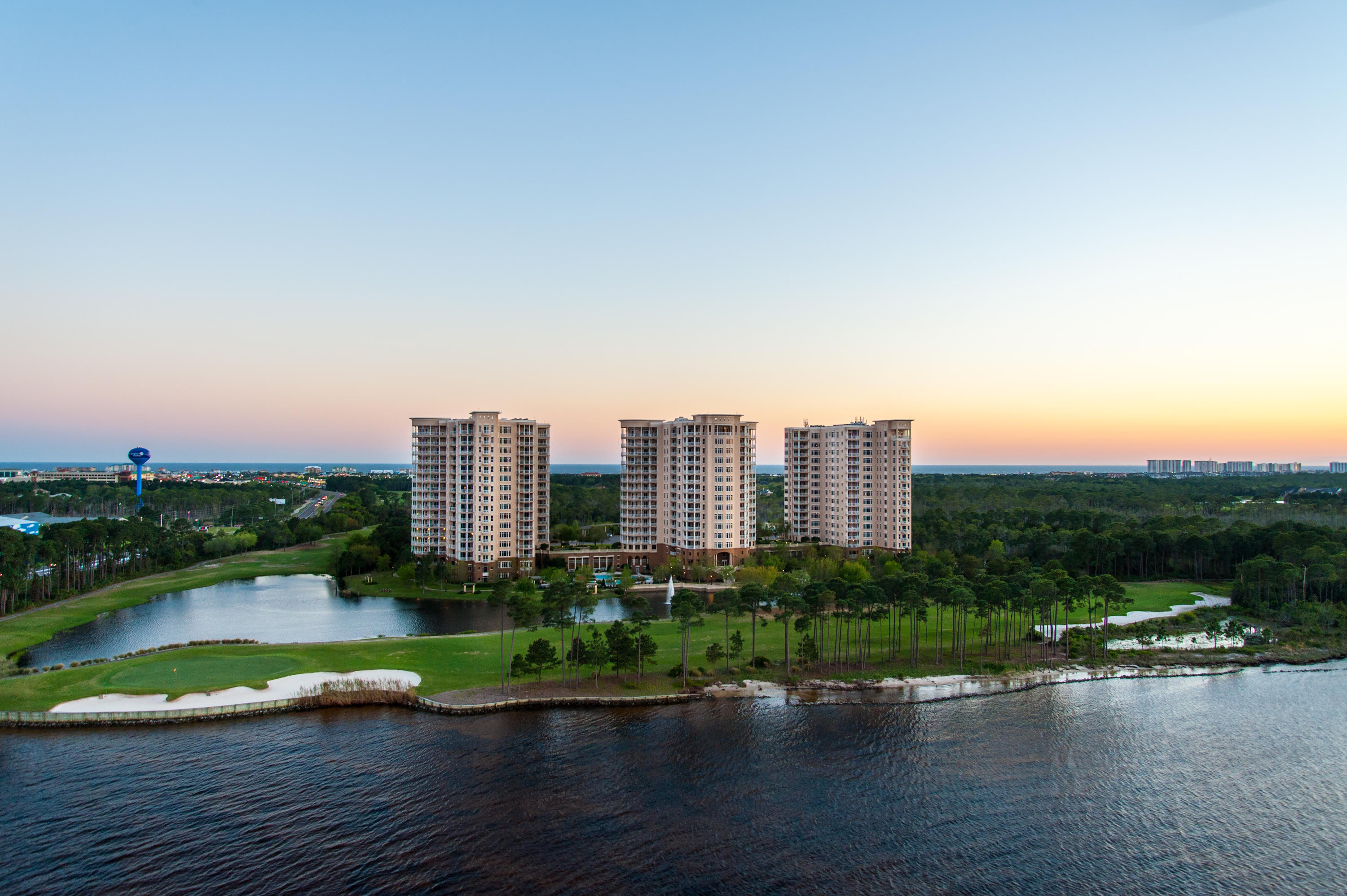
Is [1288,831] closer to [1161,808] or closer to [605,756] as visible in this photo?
[1161,808]

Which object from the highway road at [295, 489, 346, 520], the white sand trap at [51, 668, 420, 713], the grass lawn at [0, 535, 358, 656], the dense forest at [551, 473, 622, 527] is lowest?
the grass lawn at [0, 535, 358, 656]

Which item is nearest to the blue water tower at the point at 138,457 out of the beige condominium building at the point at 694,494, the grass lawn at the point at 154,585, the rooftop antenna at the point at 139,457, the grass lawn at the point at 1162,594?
the rooftop antenna at the point at 139,457

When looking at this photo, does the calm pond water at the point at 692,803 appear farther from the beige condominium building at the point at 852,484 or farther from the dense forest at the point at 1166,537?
the beige condominium building at the point at 852,484

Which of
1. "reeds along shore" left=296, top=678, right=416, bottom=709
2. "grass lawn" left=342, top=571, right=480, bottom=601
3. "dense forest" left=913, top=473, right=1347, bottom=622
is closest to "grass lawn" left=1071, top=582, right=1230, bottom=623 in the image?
"dense forest" left=913, top=473, right=1347, bottom=622

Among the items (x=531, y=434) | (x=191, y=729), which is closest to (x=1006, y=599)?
(x=191, y=729)

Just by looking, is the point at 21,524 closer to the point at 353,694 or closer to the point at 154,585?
the point at 154,585

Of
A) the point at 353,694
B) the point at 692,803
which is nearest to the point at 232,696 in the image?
the point at 353,694

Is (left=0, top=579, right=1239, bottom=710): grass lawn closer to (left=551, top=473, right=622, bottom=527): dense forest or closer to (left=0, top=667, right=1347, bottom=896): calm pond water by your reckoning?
(left=0, top=667, right=1347, bottom=896): calm pond water
